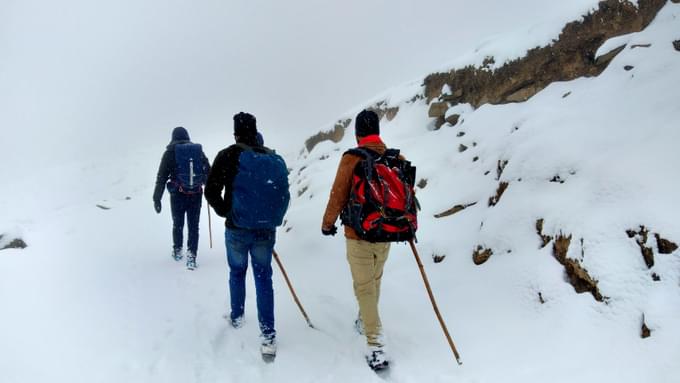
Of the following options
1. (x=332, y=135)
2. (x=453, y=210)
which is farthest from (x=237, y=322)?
(x=332, y=135)

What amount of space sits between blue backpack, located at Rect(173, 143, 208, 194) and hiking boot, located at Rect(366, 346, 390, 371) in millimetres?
4330

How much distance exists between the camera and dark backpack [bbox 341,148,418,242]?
3307 millimetres

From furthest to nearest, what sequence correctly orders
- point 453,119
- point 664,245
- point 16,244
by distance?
point 453,119 → point 16,244 → point 664,245

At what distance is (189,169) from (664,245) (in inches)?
248

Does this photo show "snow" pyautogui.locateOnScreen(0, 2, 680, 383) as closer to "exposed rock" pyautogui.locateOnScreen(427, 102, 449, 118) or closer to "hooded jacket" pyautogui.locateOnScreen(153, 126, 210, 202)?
"hooded jacket" pyautogui.locateOnScreen(153, 126, 210, 202)

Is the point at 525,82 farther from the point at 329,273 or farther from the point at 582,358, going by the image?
the point at 582,358

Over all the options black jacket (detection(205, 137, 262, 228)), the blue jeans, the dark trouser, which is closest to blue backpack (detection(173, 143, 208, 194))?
the dark trouser

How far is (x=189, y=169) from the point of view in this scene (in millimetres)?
6223

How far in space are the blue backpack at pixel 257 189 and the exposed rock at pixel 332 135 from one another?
15.5 meters

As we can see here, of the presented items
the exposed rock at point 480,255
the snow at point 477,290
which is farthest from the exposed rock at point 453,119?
the exposed rock at point 480,255

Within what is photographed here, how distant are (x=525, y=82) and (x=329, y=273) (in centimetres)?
824

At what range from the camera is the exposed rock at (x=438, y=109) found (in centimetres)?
1223

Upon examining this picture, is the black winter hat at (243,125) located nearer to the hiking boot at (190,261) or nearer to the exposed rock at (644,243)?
the hiking boot at (190,261)

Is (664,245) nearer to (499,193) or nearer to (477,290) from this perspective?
(477,290)
